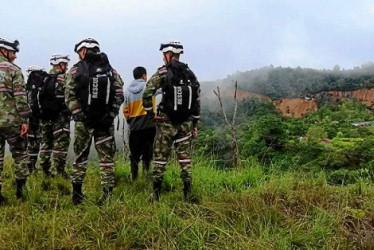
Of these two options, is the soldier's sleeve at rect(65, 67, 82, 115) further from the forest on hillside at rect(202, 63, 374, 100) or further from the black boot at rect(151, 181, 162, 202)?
the forest on hillside at rect(202, 63, 374, 100)

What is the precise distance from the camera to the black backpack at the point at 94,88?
14.9ft

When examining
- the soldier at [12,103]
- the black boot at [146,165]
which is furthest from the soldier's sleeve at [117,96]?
the black boot at [146,165]

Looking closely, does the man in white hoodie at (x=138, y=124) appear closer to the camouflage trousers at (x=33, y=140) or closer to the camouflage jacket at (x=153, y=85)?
the camouflage jacket at (x=153, y=85)

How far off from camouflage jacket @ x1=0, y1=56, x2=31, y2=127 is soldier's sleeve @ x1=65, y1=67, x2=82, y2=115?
0.62 m

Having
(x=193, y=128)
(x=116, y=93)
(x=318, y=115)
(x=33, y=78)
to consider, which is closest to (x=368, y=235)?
(x=193, y=128)

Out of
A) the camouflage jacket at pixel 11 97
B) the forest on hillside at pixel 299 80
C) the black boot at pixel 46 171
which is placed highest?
the forest on hillside at pixel 299 80

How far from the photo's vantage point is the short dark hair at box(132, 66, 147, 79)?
643cm

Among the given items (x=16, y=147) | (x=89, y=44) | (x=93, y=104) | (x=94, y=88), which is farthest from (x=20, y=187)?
(x=89, y=44)

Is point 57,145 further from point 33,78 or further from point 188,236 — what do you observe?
point 188,236

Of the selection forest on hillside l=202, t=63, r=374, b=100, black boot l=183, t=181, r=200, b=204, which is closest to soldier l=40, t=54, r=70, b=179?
black boot l=183, t=181, r=200, b=204

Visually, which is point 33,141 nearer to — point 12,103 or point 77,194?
point 12,103

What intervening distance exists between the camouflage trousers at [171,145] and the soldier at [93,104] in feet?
1.76

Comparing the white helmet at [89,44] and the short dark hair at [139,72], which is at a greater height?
the white helmet at [89,44]

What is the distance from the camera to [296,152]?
22.9 metres
